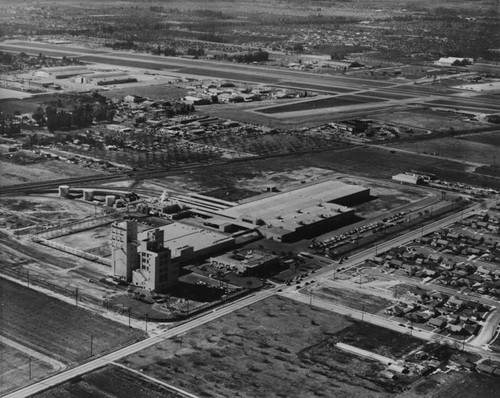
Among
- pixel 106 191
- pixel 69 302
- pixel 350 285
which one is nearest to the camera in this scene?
pixel 69 302

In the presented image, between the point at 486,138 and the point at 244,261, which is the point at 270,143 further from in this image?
the point at 244,261

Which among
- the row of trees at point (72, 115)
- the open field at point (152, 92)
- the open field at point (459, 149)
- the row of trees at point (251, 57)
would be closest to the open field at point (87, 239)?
the row of trees at point (72, 115)

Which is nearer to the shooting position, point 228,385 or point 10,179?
point 228,385

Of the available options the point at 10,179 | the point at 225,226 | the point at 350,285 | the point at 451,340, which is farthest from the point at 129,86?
the point at 451,340

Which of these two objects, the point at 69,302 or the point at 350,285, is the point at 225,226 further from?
the point at 69,302

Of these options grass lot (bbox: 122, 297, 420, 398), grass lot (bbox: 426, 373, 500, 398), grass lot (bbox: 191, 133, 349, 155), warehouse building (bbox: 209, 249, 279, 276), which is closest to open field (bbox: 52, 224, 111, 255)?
warehouse building (bbox: 209, 249, 279, 276)

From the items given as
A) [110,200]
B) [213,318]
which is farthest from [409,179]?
[213,318]

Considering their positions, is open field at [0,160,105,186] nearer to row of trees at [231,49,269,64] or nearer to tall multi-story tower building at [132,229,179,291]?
tall multi-story tower building at [132,229,179,291]
